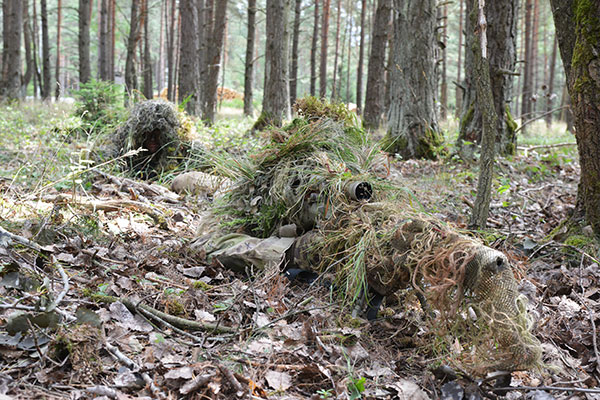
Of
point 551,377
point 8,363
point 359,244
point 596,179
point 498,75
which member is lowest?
point 551,377

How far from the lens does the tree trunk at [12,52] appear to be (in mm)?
12906

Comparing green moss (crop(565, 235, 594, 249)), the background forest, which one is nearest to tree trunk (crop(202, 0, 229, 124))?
the background forest

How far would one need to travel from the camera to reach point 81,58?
49.9 ft

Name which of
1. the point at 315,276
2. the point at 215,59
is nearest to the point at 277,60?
the point at 215,59

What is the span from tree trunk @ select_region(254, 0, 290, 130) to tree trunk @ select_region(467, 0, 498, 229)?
6.61m

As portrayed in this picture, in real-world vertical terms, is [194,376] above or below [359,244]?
below

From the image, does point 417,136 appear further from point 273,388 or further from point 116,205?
→ point 273,388

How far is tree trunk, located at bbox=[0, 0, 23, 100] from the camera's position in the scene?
12906 mm

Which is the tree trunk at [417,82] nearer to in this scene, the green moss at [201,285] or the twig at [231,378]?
the green moss at [201,285]

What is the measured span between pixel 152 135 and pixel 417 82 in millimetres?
4052

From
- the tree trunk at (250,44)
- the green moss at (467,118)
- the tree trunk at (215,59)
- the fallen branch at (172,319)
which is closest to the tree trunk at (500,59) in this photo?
the green moss at (467,118)

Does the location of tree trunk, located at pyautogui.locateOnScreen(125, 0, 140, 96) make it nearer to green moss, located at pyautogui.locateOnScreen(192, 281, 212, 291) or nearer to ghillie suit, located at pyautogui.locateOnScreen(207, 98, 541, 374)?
ghillie suit, located at pyautogui.locateOnScreen(207, 98, 541, 374)

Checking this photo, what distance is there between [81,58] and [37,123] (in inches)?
251

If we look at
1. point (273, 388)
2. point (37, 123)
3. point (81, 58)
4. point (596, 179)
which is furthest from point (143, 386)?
point (81, 58)
